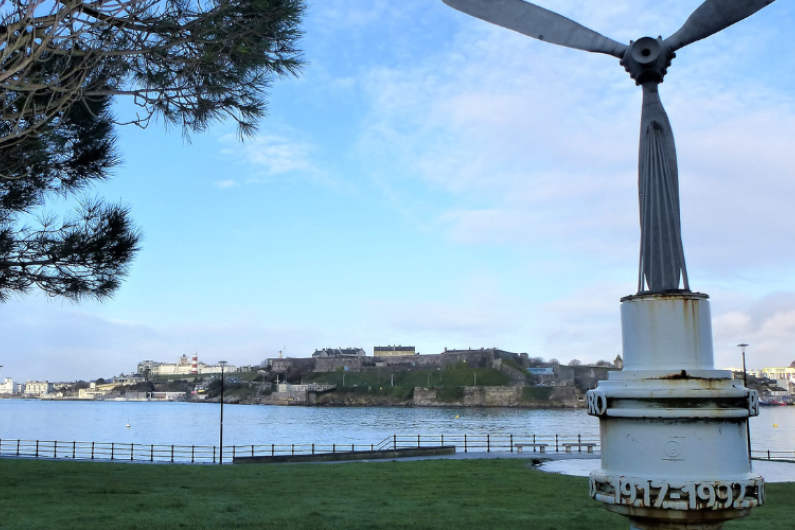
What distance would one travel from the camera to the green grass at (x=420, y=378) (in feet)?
500

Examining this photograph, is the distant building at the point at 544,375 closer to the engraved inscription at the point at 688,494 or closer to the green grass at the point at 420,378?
→ the green grass at the point at 420,378

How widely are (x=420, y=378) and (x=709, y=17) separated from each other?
159 m

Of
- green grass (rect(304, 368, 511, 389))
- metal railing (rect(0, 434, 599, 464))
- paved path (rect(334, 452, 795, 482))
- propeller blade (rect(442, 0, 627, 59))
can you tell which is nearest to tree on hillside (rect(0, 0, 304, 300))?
propeller blade (rect(442, 0, 627, 59))

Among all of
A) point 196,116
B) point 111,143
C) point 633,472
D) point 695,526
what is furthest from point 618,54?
point 111,143

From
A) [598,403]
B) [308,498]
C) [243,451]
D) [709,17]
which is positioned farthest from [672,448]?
[243,451]

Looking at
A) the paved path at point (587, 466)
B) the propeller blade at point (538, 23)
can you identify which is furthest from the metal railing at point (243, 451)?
the propeller blade at point (538, 23)

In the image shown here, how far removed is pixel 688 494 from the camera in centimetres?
254

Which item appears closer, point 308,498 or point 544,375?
point 308,498

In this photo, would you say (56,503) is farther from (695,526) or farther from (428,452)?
(428,452)

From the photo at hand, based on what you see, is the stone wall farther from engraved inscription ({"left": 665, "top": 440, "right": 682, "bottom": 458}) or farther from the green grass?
engraved inscription ({"left": 665, "top": 440, "right": 682, "bottom": 458})

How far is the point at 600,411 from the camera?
2711mm

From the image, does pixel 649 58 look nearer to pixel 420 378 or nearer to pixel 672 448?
pixel 672 448

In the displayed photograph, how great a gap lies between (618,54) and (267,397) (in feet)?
559

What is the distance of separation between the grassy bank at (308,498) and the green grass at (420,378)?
132 m
